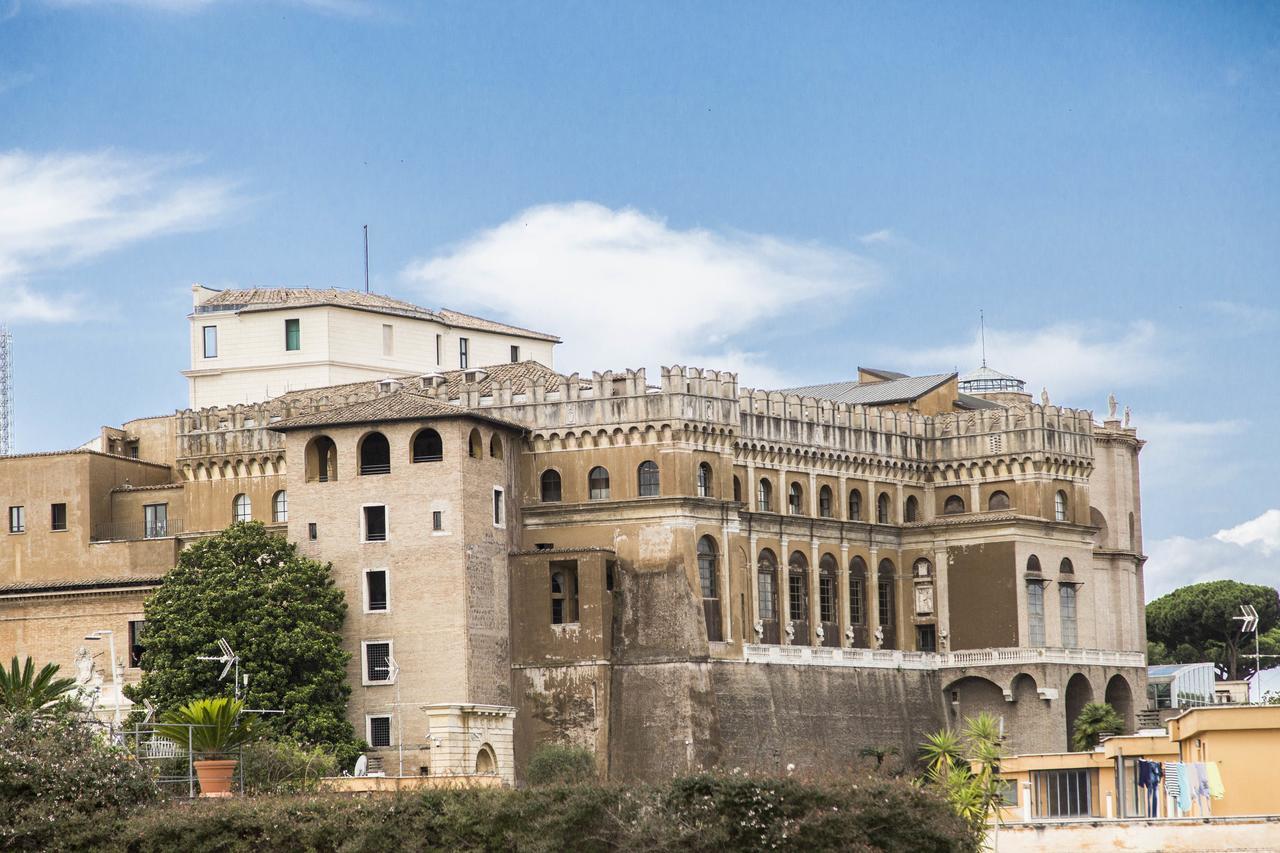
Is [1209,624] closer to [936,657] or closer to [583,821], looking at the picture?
[936,657]

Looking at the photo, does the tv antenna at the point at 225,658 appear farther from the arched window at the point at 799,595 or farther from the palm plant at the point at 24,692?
the arched window at the point at 799,595

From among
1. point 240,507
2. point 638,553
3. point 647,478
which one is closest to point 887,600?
point 647,478

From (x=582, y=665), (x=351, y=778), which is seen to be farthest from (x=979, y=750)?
(x=351, y=778)

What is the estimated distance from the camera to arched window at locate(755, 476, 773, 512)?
331ft

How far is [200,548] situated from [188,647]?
14.4ft

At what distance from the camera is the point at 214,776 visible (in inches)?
2586

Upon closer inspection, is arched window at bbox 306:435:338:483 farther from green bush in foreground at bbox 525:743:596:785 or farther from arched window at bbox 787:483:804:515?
arched window at bbox 787:483:804:515

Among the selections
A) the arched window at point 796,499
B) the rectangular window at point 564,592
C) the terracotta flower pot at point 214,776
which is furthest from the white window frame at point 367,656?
the terracotta flower pot at point 214,776

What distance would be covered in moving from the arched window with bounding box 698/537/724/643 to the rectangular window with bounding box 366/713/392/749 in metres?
11.7

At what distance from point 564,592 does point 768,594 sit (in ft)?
30.0

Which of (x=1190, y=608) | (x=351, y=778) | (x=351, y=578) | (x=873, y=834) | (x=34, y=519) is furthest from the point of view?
(x=1190, y=608)

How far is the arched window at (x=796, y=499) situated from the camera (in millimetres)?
102812

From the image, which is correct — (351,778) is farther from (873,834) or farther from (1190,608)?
(1190,608)

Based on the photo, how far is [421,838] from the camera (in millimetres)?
60344
